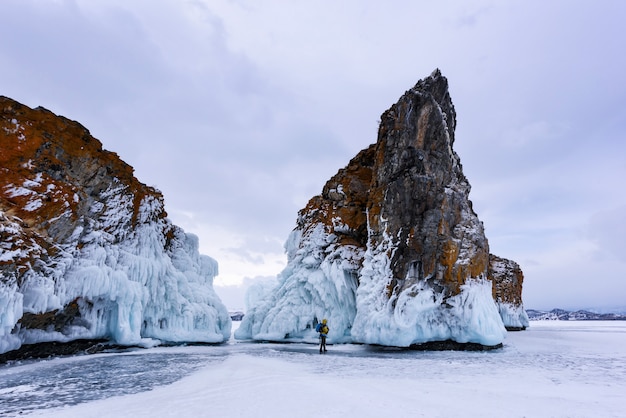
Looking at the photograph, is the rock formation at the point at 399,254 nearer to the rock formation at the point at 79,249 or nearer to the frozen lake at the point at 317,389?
the frozen lake at the point at 317,389

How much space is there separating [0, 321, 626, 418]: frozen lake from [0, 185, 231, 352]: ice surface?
2.77m

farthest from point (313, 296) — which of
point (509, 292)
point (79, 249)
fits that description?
point (509, 292)

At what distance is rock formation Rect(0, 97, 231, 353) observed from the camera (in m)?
15.0

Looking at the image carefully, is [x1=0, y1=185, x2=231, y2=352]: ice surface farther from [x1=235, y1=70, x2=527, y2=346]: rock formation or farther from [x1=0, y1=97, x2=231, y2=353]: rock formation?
[x1=235, y1=70, x2=527, y2=346]: rock formation

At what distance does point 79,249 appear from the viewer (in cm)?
1856

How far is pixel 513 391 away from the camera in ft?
27.9

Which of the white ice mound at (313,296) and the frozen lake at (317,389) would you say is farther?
the white ice mound at (313,296)

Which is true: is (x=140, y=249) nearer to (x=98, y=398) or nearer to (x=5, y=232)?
(x=5, y=232)

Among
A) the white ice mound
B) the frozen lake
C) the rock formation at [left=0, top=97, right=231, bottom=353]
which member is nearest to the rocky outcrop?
the white ice mound

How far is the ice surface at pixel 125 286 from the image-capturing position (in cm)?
1519

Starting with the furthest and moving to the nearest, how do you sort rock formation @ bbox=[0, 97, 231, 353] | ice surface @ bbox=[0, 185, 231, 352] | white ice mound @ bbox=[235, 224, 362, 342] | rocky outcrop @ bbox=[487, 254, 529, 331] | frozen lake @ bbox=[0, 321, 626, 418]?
1. rocky outcrop @ bbox=[487, 254, 529, 331]
2. white ice mound @ bbox=[235, 224, 362, 342]
3. ice surface @ bbox=[0, 185, 231, 352]
4. rock formation @ bbox=[0, 97, 231, 353]
5. frozen lake @ bbox=[0, 321, 626, 418]

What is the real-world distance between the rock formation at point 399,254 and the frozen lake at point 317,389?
657cm

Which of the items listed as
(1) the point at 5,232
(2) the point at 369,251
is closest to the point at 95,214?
(1) the point at 5,232

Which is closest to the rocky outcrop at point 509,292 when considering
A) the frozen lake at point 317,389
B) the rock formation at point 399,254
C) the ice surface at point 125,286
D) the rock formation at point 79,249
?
the rock formation at point 399,254
